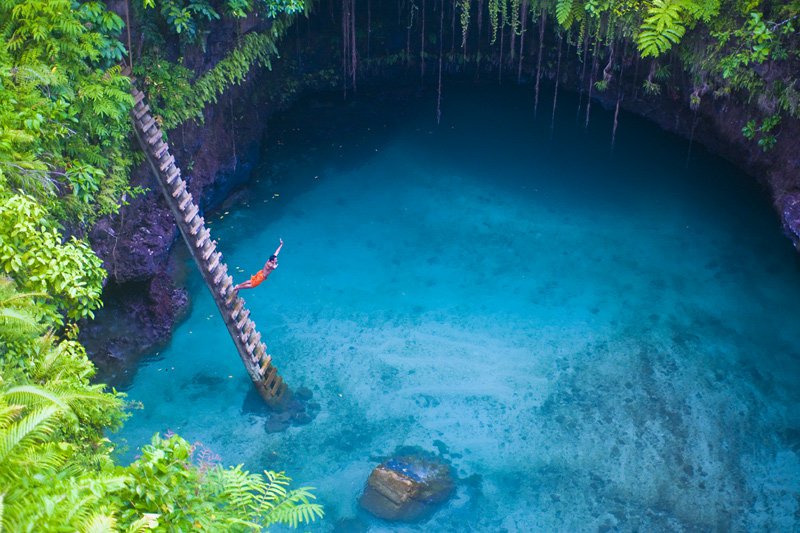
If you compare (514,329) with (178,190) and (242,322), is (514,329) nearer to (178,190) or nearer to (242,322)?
(242,322)

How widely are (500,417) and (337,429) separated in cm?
209

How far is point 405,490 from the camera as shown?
787 cm

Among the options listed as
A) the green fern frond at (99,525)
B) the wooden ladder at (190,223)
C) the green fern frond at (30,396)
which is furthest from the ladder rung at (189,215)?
the green fern frond at (99,525)

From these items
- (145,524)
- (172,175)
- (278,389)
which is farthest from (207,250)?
(145,524)

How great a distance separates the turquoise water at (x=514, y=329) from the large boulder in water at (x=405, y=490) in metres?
0.14

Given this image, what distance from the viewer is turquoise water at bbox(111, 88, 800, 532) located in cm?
830

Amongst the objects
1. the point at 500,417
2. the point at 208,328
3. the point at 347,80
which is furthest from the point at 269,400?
the point at 347,80

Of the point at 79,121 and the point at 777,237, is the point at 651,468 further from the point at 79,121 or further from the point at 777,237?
the point at 79,121

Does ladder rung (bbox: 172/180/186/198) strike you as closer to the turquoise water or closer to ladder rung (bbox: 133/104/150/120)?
ladder rung (bbox: 133/104/150/120)

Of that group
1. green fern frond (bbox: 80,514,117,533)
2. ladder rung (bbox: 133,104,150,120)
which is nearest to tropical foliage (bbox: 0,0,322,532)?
green fern frond (bbox: 80,514,117,533)

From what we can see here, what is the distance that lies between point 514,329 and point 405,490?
130 inches

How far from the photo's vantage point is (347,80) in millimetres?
15531

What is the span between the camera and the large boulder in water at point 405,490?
7.85 metres

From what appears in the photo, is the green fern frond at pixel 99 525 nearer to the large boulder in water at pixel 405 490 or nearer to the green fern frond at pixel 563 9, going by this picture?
the large boulder in water at pixel 405 490
